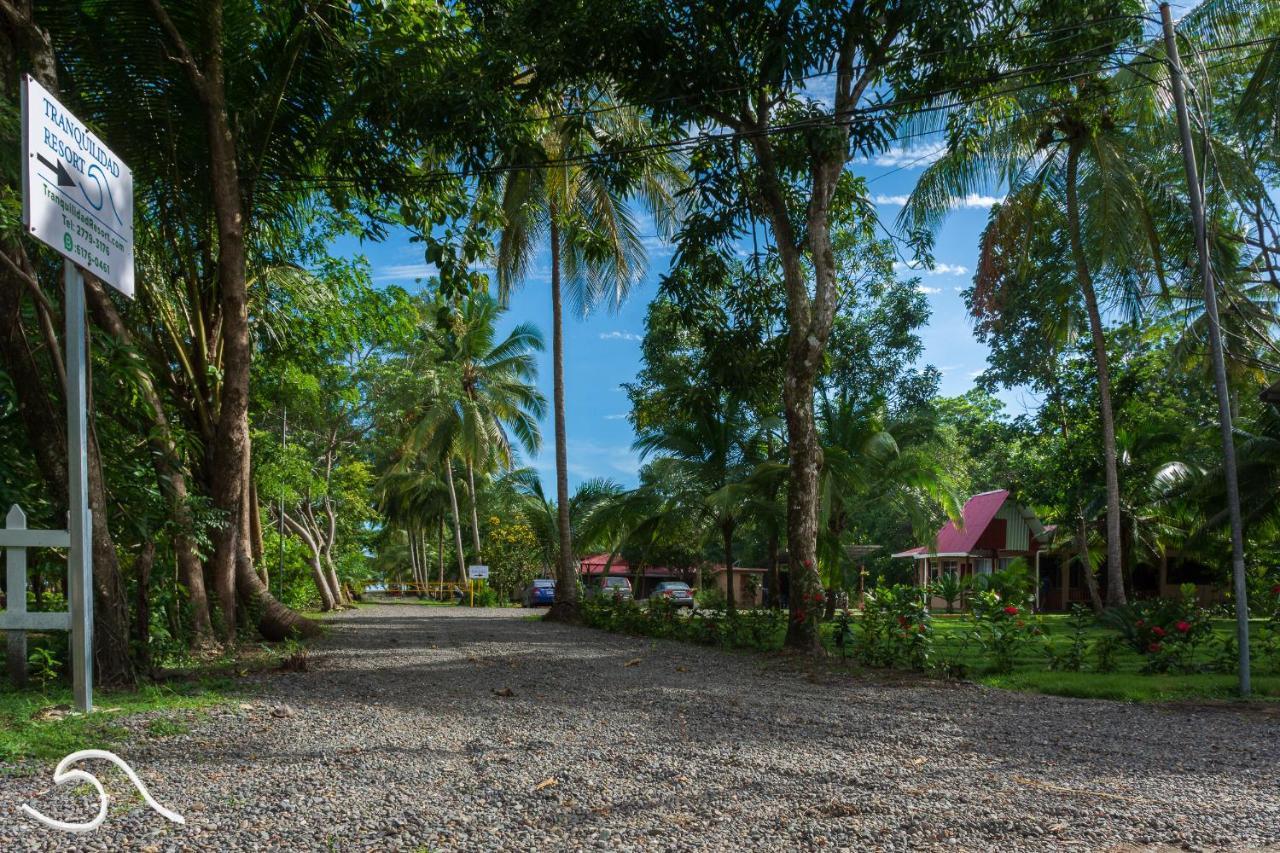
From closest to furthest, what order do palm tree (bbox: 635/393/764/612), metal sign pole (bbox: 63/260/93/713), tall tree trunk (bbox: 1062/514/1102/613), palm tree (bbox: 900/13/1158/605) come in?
1. metal sign pole (bbox: 63/260/93/713)
2. palm tree (bbox: 900/13/1158/605)
3. palm tree (bbox: 635/393/764/612)
4. tall tree trunk (bbox: 1062/514/1102/613)

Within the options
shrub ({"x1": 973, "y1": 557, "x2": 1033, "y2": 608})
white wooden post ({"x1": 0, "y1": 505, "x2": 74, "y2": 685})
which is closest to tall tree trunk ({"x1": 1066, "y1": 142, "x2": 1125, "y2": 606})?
shrub ({"x1": 973, "y1": 557, "x2": 1033, "y2": 608})

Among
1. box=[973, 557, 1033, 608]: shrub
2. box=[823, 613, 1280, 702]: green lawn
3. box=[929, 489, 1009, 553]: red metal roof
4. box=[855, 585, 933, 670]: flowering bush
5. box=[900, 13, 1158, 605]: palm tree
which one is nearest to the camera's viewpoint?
box=[823, 613, 1280, 702]: green lawn

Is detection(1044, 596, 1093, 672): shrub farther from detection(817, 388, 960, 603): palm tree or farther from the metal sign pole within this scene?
the metal sign pole

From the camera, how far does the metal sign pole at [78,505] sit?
5598mm

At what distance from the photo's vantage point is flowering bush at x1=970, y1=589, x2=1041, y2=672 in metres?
9.45

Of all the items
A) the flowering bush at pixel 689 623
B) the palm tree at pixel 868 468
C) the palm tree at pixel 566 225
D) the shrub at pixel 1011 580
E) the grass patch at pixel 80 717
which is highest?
the palm tree at pixel 566 225

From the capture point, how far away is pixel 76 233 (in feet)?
18.1

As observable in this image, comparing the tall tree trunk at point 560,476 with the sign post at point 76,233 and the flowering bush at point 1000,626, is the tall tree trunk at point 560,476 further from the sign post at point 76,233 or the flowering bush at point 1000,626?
A: the sign post at point 76,233

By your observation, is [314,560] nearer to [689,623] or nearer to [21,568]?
[689,623]

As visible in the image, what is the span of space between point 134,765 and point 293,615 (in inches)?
328

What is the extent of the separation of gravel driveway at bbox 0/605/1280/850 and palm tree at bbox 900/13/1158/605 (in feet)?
34.6

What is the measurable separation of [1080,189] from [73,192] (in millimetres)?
16772

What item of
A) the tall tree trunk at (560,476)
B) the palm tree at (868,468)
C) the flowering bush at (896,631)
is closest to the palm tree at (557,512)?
the tall tree trunk at (560,476)

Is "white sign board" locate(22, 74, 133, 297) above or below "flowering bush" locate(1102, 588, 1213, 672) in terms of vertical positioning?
above
